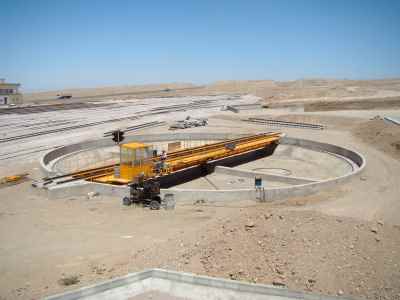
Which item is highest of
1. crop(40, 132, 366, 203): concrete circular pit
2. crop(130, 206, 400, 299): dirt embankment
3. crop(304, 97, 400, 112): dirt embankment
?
crop(304, 97, 400, 112): dirt embankment

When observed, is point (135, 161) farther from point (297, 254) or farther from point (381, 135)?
point (381, 135)

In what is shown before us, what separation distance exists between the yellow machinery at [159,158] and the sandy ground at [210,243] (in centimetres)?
162

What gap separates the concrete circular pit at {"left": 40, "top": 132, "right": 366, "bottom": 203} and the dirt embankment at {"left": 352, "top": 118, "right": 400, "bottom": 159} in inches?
148

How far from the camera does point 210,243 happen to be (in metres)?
10.6

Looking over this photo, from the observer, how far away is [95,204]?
55.9 ft

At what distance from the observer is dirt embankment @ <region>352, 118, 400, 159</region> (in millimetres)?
28312

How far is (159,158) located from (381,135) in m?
20.2

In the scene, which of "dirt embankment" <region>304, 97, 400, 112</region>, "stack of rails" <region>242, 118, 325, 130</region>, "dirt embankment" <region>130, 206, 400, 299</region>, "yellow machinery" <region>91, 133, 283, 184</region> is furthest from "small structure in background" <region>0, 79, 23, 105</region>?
"dirt embankment" <region>130, 206, 400, 299</region>

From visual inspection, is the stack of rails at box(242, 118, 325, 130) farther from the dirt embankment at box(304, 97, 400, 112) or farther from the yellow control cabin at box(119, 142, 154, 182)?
the yellow control cabin at box(119, 142, 154, 182)

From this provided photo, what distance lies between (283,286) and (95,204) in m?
10.5

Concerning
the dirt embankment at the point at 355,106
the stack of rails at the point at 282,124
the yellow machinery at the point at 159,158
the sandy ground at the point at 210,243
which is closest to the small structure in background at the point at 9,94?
the stack of rails at the point at 282,124

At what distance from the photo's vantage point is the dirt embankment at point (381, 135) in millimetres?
28312

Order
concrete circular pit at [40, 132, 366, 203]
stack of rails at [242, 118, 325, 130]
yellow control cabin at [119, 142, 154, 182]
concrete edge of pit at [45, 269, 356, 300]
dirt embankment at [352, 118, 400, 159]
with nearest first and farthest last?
1. concrete edge of pit at [45, 269, 356, 300]
2. concrete circular pit at [40, 132, 366, 203]
3. yellow control cabin at [119, 142, 154, 182]
4. dirt embankment at [352, 118, 400, 159]
5. stack of rails at [242, 118, 325, 130]

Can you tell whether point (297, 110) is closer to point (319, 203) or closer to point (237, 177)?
point (237, 177)
